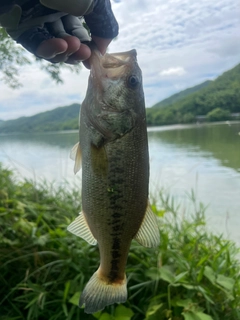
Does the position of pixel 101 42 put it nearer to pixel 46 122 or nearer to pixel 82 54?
pixel 82 54

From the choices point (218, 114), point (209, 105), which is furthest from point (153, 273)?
point (209, 105)

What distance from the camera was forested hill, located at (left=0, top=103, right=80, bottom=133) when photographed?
513 centimetres

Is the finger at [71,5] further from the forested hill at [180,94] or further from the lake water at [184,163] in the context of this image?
the forested hill at [180,94]

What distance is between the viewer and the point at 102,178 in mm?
1337

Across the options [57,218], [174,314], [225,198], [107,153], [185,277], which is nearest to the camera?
[107,153]

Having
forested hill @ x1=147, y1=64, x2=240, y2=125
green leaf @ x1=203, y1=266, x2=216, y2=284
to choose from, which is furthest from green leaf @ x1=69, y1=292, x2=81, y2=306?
forested hill @ x1=147, y1=64, x2=240, y2=125

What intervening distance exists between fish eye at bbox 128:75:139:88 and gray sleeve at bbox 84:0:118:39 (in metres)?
0.19

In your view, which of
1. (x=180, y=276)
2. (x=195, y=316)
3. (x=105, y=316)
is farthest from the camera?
(x=180, y=276)

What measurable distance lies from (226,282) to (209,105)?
4834 mm

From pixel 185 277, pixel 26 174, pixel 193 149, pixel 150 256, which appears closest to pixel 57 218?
pixel 150 256

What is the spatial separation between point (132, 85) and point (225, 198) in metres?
4.05

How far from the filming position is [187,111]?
743 cm

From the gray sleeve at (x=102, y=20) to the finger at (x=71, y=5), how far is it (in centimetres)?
13

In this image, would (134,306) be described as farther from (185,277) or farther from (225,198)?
(225,198)
